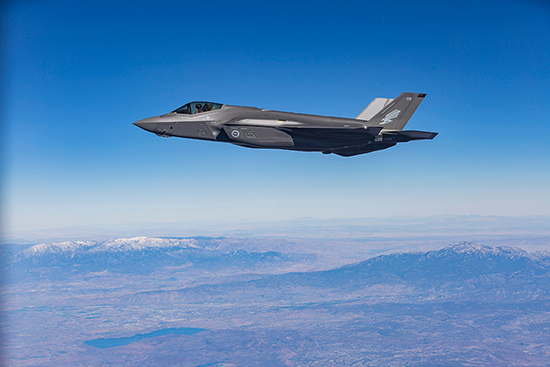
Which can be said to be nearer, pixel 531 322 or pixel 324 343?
pixel 324 343

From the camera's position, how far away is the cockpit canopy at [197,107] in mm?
9547

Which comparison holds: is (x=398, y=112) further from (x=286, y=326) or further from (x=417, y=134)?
(x=286, y=326)

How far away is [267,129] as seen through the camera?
916 centimetres

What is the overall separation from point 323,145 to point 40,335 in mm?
158457

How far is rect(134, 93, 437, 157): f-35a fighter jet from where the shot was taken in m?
9.14

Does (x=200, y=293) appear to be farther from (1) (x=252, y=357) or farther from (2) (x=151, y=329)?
(1) (x=252, y=357)

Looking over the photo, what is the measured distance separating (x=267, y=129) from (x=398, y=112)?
178 inches

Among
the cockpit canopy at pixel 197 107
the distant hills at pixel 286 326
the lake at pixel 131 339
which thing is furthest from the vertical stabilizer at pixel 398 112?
the lake at pixel 131 339

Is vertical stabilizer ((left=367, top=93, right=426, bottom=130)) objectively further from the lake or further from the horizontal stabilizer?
the lake

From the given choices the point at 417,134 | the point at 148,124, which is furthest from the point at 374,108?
the point at 148,124

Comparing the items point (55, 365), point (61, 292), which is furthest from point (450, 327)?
point (61, 292)

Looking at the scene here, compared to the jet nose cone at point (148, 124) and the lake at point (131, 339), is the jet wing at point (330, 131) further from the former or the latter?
the lake at point (131, 339)

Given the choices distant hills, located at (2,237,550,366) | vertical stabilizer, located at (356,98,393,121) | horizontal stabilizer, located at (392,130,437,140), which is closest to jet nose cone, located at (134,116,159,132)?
vertical stabilizer, located at (356,98,393,121)

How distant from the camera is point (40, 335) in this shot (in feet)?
417
